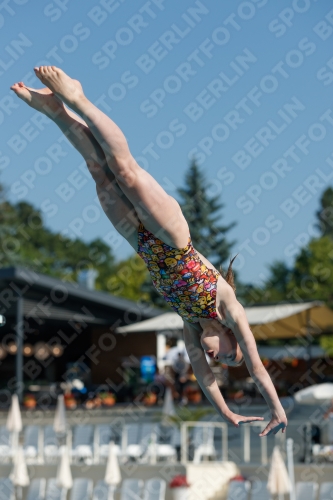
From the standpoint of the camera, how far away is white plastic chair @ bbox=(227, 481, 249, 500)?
51.1 feet

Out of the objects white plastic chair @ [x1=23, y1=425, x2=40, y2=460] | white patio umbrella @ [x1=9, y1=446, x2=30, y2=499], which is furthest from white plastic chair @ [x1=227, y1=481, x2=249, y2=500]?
white plastic chair @ [x1=23, y1=425, x2=40, y2=460]

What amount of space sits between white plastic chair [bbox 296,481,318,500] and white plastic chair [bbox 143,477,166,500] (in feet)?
7.67

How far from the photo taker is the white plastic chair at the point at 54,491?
1684 cm

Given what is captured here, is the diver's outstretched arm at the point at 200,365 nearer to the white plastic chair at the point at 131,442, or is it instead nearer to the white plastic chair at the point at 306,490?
the white plastic chair at the point at 306,490

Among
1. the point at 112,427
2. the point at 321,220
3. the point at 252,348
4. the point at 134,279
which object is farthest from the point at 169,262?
the point at 321,220

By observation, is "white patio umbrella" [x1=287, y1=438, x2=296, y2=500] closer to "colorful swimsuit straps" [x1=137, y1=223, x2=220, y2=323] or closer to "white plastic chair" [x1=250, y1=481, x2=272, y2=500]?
"white plastic chair" [x1=250, y1=481, x2=272, y2=500]

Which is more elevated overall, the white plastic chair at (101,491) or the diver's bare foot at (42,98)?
the diver's bare foot at (42,98)

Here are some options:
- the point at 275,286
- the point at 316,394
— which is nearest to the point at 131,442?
the point at 316,394

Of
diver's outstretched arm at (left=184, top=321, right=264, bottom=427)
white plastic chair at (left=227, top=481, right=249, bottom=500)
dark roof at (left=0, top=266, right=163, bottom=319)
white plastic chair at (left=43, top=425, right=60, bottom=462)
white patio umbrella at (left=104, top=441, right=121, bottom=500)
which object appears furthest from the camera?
dark roof at (left=0, top=266, right=163, bottom=319)

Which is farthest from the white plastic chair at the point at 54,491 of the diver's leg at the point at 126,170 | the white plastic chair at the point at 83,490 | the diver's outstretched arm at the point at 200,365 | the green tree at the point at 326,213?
the green tree at the point at 326,213

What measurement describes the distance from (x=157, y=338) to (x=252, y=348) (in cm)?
2168

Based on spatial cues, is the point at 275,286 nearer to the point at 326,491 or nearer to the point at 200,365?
the point at 326,491

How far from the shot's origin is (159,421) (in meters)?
18.8

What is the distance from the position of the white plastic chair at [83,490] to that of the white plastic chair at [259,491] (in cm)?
290
